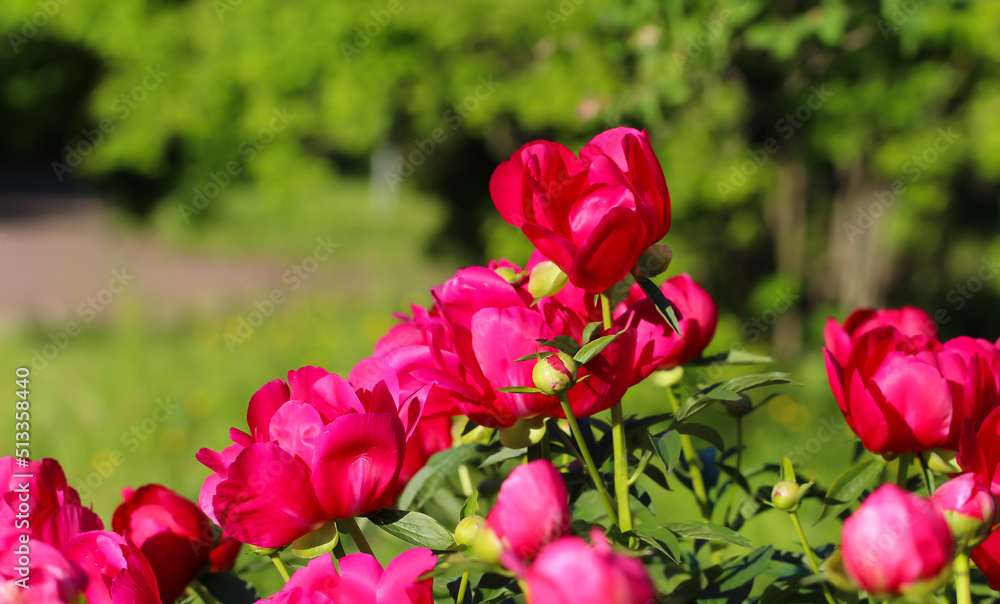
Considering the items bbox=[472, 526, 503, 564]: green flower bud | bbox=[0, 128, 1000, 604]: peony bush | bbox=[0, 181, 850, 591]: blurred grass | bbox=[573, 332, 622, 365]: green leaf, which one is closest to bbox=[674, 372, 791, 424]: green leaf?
bbox=[0, 128, 1000, 604]: peony bush

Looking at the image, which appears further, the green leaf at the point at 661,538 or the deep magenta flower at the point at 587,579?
the green leaf at the point at 661,538

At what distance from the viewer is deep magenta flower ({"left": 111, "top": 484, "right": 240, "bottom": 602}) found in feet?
2.18

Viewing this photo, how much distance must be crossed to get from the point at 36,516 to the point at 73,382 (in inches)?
169

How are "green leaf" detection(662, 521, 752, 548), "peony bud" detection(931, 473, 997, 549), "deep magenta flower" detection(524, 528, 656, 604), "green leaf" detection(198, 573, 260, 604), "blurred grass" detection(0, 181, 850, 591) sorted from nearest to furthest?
"deep magenta flower" detection(524, 528, 656, 604)
"peony bud" detection(931, 473, 997, 549)
"green leaf" detection(662, 521, 752, 548)
"green leaf" detection(198, 573, 260, 604)
"blurred grass" detection(0, 181, 850, 591)

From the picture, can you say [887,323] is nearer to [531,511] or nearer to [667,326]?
[667,326]

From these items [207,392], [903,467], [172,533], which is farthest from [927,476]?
[207,392]

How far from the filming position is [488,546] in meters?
0.46

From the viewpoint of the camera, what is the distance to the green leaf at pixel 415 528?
573mm

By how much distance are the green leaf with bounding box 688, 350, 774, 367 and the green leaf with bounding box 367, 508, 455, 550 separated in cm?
29

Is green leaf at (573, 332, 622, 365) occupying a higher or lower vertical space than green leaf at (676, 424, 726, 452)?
higher

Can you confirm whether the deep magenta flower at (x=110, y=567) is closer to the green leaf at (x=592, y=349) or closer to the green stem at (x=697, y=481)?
the green leaf at (x=592, y=349)

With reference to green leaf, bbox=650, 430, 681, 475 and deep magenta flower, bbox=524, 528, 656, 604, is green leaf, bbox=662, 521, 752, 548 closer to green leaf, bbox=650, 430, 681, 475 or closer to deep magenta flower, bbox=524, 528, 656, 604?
green leaf, bbox=650, 430, 681, 475

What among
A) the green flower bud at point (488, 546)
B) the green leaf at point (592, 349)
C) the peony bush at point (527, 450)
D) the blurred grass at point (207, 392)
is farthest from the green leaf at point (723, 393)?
the blurred grass at point (207, 392)

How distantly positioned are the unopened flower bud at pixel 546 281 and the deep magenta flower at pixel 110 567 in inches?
12.0
